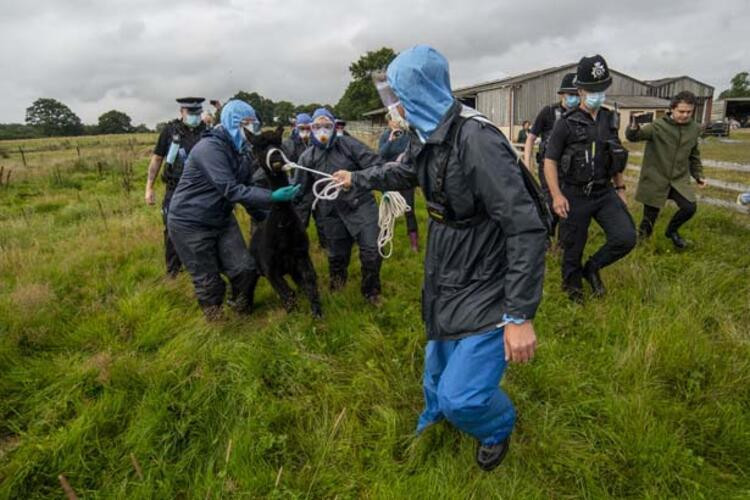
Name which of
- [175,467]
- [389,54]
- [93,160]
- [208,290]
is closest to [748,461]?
[175,467]

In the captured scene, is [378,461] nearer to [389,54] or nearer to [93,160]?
[93,160]

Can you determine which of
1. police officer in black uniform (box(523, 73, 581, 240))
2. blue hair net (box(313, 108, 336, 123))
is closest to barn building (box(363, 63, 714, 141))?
police officer in black uniform (box(523, 73, 581, 240))

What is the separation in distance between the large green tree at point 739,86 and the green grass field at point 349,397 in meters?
109

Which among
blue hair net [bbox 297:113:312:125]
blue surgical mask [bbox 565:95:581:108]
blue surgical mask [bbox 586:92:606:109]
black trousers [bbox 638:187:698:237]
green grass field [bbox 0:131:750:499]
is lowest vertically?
green grass field [bbox 0:131:750:499]

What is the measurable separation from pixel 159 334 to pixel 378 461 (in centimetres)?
226

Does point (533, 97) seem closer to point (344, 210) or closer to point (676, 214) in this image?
A: point (676, 214)

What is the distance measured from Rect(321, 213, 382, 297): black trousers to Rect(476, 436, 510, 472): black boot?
2.29 m

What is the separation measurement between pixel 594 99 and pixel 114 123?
91.9 metres

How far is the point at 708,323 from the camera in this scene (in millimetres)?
3391

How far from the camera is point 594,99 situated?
3.75 m

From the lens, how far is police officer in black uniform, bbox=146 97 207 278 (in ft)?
16.7

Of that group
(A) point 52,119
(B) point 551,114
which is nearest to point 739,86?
(B) point 551,114

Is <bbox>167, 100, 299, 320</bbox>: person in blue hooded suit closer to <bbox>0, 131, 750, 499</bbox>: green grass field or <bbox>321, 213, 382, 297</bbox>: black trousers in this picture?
<bbox>0, 131, 750, 499</bbox>: green grass field

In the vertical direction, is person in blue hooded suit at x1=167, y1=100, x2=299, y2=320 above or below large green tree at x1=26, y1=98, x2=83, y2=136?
below
